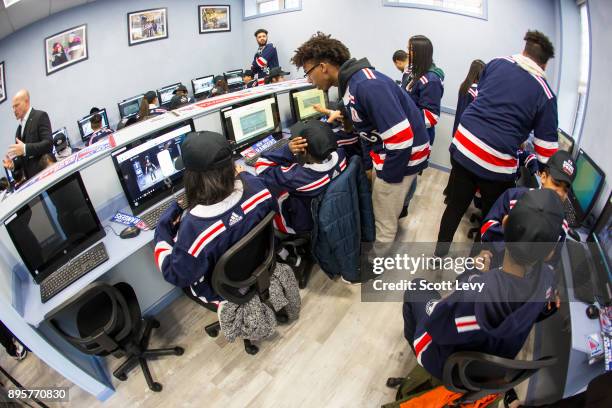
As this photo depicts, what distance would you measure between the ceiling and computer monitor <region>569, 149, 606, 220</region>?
16.3 ft

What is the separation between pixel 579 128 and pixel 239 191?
8.12 feet

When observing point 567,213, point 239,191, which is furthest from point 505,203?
point 239,191

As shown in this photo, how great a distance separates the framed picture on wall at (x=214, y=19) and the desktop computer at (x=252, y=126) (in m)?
3.19

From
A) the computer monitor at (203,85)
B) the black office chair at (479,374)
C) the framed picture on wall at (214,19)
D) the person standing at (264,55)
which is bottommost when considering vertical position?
the black office chair at (479,374)

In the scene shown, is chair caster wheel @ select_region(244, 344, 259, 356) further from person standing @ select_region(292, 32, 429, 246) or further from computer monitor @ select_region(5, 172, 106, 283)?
Result: person standing @ select_region(292, 32, 429, 246)

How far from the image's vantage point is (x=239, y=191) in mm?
1430

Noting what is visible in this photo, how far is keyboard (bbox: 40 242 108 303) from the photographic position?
4.87 feet

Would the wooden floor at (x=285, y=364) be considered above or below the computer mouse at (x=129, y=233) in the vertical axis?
below

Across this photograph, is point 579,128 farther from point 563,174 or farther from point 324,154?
point 324,154

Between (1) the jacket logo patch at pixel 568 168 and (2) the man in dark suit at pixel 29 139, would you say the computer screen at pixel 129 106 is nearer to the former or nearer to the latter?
(2) the man in dark suit at pixel 29 139

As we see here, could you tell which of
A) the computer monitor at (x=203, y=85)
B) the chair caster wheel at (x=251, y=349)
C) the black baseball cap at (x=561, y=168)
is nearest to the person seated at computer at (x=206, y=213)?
the chair caster wheel at (x=251, y=349)

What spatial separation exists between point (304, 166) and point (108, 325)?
3.97 ft

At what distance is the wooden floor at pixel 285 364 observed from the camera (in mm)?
1740

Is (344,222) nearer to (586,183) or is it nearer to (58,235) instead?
(586,183)
